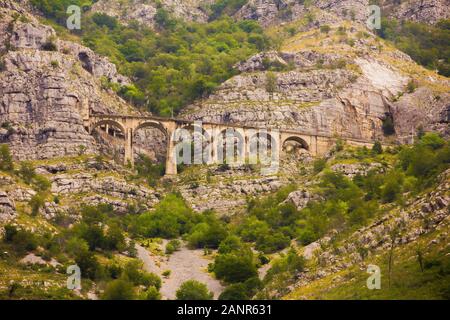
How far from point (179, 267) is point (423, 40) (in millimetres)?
84020

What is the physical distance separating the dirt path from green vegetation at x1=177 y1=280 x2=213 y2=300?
1.08 meters

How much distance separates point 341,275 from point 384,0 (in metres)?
113

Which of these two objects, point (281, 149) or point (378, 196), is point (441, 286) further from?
point (281, 149)

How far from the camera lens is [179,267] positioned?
101m

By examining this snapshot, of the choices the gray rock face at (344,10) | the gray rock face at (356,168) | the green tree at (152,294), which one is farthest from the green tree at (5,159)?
the gray rock face at (344,10)

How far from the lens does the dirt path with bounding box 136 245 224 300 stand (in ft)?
306

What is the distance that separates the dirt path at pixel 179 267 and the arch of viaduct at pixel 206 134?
2185cm

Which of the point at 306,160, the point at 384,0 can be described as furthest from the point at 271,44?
the point at 306,160

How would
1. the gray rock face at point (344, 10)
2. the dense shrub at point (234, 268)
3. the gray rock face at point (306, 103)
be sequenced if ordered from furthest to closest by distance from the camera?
the gray rock face at point (344, 10) → the gray rock face at point (306, 103) → the dense shrub at point (234, 268)

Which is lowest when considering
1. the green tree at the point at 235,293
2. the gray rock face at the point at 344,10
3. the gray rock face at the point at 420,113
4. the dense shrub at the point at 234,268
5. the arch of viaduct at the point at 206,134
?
the green tree at the point at 235,293

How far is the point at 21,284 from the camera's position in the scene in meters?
85.8

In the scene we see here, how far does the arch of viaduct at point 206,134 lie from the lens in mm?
127750

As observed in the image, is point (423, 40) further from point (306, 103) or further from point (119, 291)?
point (119, 291)

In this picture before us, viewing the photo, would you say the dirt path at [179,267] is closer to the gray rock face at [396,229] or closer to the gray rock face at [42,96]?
the gray rock face at [396,229]
